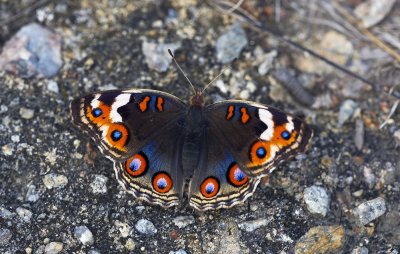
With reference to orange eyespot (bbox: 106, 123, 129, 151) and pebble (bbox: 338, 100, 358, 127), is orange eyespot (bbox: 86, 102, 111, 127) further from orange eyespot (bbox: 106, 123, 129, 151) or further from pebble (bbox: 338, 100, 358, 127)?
pebble (bbox: 338, 100, 358, 127)

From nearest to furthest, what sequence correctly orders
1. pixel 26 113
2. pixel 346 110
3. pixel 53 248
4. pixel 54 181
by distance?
pixel 53 248 → pixel 54 181 → pixel 26 113 → pixel 346 110

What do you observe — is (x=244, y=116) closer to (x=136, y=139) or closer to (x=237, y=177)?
(x=237, y=177)

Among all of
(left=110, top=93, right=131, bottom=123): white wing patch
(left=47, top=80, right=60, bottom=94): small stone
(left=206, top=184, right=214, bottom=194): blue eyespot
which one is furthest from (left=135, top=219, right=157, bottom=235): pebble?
(left=47, top=80, right=60, bottom=94): small stone

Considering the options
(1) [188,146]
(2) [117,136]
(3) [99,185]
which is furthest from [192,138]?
(3) [99,185]

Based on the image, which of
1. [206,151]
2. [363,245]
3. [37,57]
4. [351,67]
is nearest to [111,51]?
[37,57]

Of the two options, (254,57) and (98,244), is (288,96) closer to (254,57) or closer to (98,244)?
(254,57)

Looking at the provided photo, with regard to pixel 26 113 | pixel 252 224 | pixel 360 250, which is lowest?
pixel 360 250
